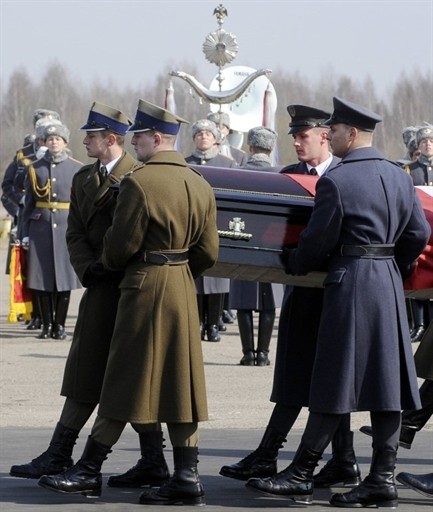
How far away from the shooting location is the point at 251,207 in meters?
7.82

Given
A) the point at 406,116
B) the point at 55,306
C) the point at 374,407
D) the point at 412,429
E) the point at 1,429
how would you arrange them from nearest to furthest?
the point at 374,407, the point at 412,429, the point at 1,429, the point at 55,306, the point at 406,116

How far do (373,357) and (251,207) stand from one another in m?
0.91

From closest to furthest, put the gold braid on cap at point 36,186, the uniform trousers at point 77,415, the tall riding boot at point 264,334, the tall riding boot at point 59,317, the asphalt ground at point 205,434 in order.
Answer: the asphalt ground at point 205,434 → the uniform trousers at point 77,415 → the tall riding boot at point 264,334 → the gold braid on cap at point 36,186 → the tall riding boot at point 59,317

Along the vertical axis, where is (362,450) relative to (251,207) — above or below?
below

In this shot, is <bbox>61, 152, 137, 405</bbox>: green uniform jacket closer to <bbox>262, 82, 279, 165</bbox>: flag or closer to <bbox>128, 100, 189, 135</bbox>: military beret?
<bbox>128, 100, 189, 135</bbox>: military beret

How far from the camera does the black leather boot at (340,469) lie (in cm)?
817

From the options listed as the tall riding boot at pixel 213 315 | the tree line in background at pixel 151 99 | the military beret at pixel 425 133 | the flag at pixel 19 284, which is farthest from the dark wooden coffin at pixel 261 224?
the tree line in background at pixel 151 99

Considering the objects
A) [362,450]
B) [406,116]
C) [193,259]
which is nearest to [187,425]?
[193,259]

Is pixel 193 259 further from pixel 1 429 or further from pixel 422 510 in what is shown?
pixel 1 429

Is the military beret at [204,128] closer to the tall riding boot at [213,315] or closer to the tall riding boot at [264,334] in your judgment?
the tall riding boot at [213,315]

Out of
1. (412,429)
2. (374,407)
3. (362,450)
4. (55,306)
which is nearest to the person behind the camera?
(374,407)

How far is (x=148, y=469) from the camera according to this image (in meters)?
8.09

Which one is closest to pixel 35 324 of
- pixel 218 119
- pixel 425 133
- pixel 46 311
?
pixel 46 311

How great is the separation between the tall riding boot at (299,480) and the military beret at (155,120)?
1.59 metres
